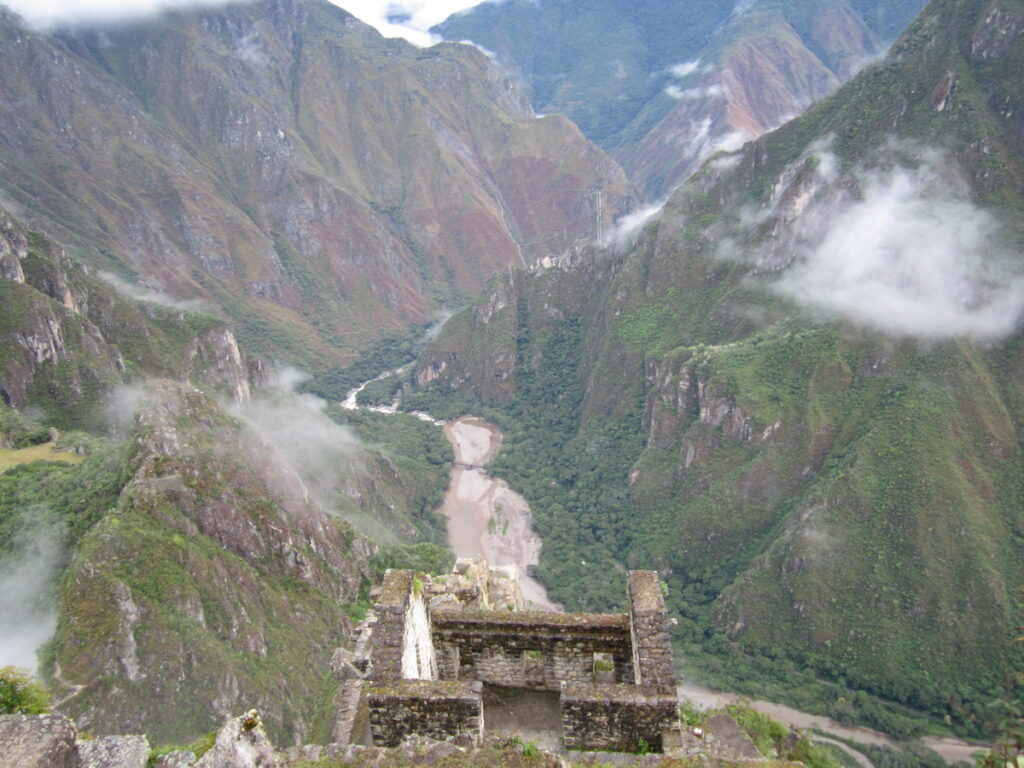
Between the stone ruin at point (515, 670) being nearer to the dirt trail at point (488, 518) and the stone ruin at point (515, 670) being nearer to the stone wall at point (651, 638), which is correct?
the stone wall at point (651, 638)

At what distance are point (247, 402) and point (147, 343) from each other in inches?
724

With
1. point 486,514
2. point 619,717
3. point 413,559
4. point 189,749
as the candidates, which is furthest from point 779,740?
point 486,514

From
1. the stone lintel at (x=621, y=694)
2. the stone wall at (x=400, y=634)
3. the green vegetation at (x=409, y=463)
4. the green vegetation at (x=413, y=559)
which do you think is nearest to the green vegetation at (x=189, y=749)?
the stone wall at (x=400, y=634)

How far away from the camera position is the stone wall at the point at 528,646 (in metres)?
11.9

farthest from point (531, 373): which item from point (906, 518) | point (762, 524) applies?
point (906, 518)

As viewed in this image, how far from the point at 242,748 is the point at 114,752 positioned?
1430mm

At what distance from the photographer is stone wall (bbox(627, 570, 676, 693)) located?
998cm

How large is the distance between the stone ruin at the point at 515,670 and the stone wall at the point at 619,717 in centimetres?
2

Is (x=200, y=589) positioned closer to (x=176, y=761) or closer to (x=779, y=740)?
(x=779, y=740)

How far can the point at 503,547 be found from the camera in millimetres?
95562

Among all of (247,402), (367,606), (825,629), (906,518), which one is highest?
Result: (247,402)

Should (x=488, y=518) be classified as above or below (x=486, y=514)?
below

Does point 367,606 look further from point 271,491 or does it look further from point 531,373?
point 531,373

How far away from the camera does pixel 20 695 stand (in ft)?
29.4
